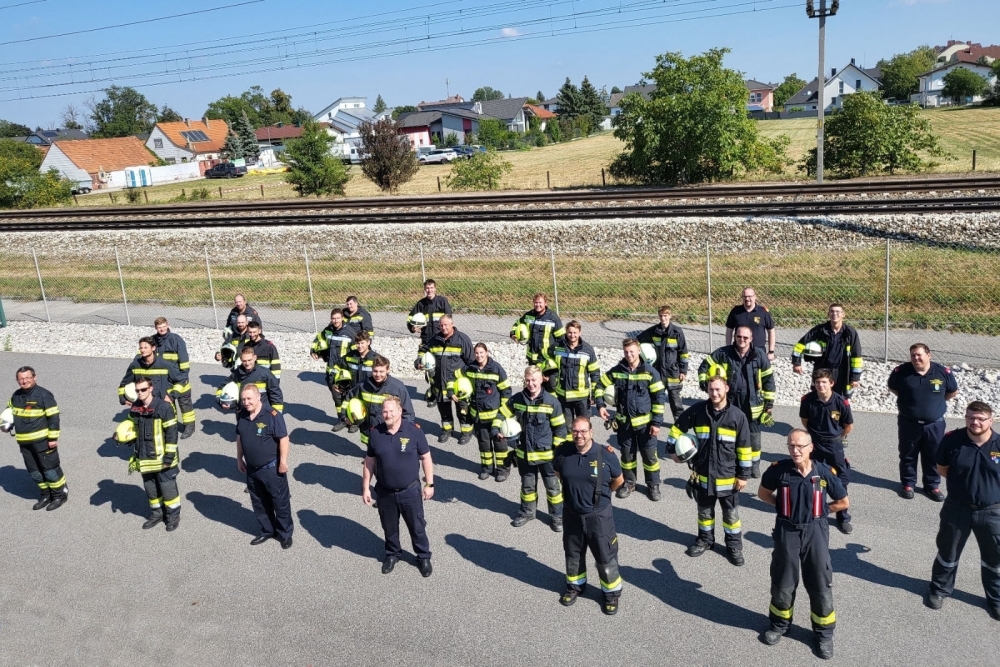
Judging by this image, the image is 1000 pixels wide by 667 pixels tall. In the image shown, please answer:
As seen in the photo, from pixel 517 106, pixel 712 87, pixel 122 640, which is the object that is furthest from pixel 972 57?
pixel 122 640

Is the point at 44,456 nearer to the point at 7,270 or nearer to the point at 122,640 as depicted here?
the point at 122,640

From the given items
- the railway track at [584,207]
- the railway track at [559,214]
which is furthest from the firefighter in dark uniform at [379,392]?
the railway track at [584,207]

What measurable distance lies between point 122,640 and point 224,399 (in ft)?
9.98

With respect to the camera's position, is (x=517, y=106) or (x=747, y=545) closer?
(x=747, y=545)

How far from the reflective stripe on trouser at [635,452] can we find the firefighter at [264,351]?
4705mm

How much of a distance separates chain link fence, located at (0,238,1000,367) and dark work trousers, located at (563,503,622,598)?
756cm

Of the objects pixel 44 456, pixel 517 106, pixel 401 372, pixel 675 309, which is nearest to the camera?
pixel 44 456

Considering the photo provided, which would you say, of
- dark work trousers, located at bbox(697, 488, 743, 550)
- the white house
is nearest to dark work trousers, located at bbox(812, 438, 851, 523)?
dark work trousers, located at bbox(697, 488, 743, 550)

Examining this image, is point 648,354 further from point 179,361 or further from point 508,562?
point 179,361

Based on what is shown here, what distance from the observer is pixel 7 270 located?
25438mm

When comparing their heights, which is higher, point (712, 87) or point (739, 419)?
point (712, 87)

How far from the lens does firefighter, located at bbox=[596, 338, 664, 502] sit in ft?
27.0

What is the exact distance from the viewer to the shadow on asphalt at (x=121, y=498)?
9141mm

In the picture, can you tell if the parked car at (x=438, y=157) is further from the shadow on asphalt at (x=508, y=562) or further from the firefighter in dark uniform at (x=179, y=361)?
the shadow on asphalt at (x=508, y=562)
